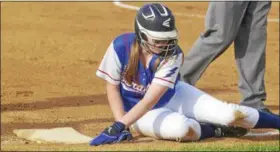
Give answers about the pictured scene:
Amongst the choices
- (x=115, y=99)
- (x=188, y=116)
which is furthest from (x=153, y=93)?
(x=188, y=116)

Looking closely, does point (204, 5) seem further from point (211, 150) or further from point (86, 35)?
point (211, 150)

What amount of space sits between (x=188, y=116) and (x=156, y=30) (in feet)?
2.99

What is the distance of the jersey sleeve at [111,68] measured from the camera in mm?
6918

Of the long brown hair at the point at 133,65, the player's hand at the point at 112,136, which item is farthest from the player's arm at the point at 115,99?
the player's hand at the point at 112,136

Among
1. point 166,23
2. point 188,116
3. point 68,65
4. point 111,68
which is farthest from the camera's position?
point 68,65

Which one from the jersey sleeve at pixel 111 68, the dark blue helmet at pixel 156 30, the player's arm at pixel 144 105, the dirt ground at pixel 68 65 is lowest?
the dirt ground at pixel 68 65

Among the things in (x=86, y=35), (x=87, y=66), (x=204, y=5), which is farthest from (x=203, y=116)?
(x=204, y=5)

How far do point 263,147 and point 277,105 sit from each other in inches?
107

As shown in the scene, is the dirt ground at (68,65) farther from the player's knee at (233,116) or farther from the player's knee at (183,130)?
the player's knee at (233,116)

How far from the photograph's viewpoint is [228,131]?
7.37 metres

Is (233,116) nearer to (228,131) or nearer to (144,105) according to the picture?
(228,131)

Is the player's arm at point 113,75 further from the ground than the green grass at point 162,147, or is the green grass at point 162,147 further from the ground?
the player's arm at point 113,75

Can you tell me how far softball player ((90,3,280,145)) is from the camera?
266 inches

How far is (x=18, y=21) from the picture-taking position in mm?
13820
